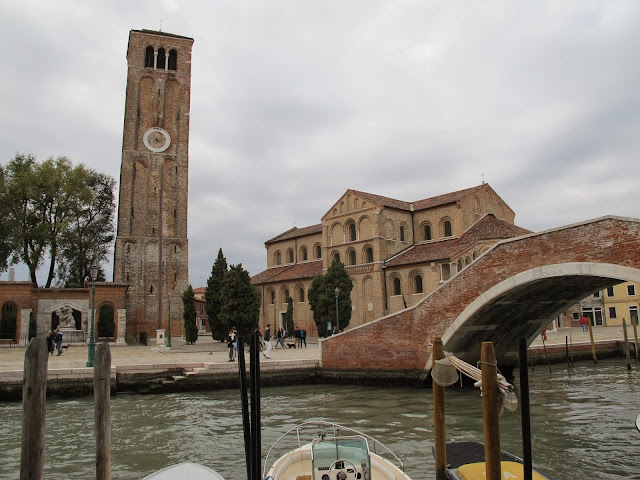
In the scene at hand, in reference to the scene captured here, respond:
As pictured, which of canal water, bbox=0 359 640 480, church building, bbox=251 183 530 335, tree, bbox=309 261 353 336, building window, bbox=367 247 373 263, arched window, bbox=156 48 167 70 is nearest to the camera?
canal water, bbox=0 359 640 480

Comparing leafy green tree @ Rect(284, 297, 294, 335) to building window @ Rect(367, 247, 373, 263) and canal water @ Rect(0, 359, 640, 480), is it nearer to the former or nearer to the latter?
building window @ Rect(367, 247, 373, 263)

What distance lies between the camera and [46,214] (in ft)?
113

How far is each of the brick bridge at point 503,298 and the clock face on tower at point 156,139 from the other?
79.2 ft

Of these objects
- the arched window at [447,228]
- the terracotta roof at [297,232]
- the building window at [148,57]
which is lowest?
the arched window at [447,228]

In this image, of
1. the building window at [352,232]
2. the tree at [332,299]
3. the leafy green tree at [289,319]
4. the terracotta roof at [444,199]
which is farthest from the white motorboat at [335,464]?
the leafy green tree at [289,319]

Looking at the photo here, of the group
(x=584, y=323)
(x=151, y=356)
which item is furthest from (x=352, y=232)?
(x=151, y=356)

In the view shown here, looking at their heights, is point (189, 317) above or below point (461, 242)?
below

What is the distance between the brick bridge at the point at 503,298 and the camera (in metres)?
12.3

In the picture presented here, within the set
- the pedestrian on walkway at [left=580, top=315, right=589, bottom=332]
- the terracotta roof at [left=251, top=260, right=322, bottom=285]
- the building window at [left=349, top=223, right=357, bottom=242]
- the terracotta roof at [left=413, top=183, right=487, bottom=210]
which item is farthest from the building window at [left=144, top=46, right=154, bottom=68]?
the pedestrian on walkway at [left=580, top=315, right=589, bottom=332]

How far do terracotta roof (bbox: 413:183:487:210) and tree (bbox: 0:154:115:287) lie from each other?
23698 millimetres

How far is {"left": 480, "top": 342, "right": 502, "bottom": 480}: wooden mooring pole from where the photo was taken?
5.61 meters

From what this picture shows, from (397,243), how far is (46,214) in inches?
967

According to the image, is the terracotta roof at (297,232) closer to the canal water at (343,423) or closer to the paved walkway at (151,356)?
the paved walkway at (151,356)

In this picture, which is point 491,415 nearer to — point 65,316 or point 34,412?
point 34,412
